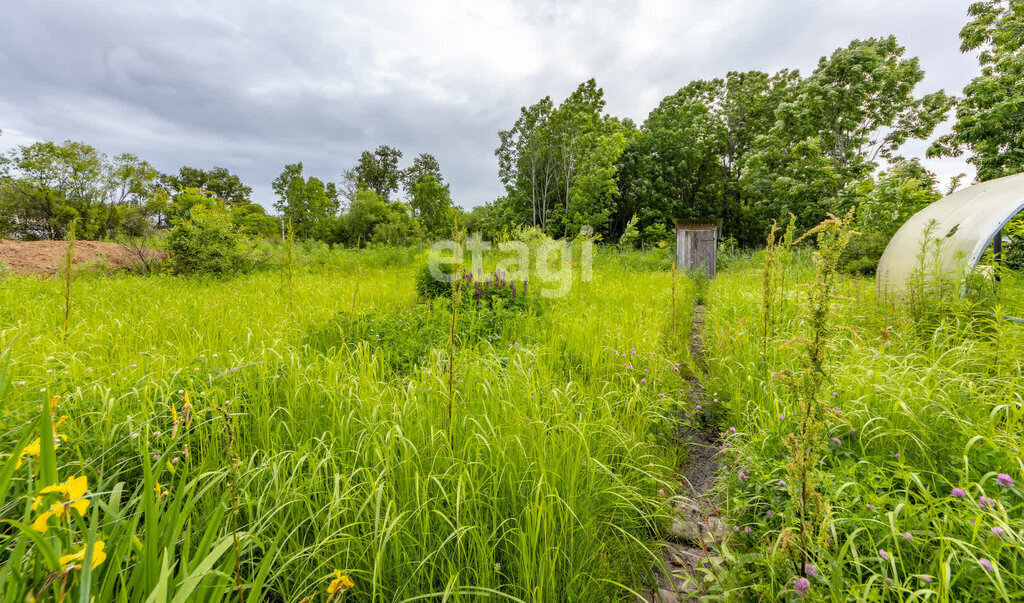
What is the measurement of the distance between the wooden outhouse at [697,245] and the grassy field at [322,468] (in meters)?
9.77

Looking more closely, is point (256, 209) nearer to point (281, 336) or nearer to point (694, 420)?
point (281, 336)

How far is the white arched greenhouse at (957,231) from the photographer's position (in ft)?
11.0

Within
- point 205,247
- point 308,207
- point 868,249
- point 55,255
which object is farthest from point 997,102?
point 308,207

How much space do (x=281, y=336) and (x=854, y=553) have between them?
330 cm

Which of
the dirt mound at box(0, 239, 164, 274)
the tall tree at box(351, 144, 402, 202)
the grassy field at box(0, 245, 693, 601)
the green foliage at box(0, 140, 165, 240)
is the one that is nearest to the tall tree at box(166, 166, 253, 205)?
the tall tree at box(351, 144, 402, 202)

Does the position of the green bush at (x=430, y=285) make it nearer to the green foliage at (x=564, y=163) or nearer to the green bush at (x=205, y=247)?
the green bush at (x=205, y=247)

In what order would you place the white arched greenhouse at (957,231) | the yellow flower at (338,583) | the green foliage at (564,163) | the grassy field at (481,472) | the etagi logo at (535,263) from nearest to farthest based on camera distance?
the yellow flower at (338,583) → the grassy field at (481,472) → the white arched greenhouse at (957,231) → the etagi logo at (535,263) → the green foliage at (564,163)

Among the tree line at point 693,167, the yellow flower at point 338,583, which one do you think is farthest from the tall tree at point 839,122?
the yellow flower at point 338,583

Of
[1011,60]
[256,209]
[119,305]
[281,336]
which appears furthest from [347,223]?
[1011,60]

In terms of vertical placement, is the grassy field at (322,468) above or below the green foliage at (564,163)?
below

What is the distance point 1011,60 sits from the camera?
10.5m

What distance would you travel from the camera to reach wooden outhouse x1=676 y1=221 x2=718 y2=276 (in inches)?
444

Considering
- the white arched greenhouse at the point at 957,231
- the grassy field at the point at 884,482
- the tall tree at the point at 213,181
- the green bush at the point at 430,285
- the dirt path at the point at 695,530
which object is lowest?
the dirt path at the point at 695,530

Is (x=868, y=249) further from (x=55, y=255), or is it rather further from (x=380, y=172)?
(x=380, y=172)
